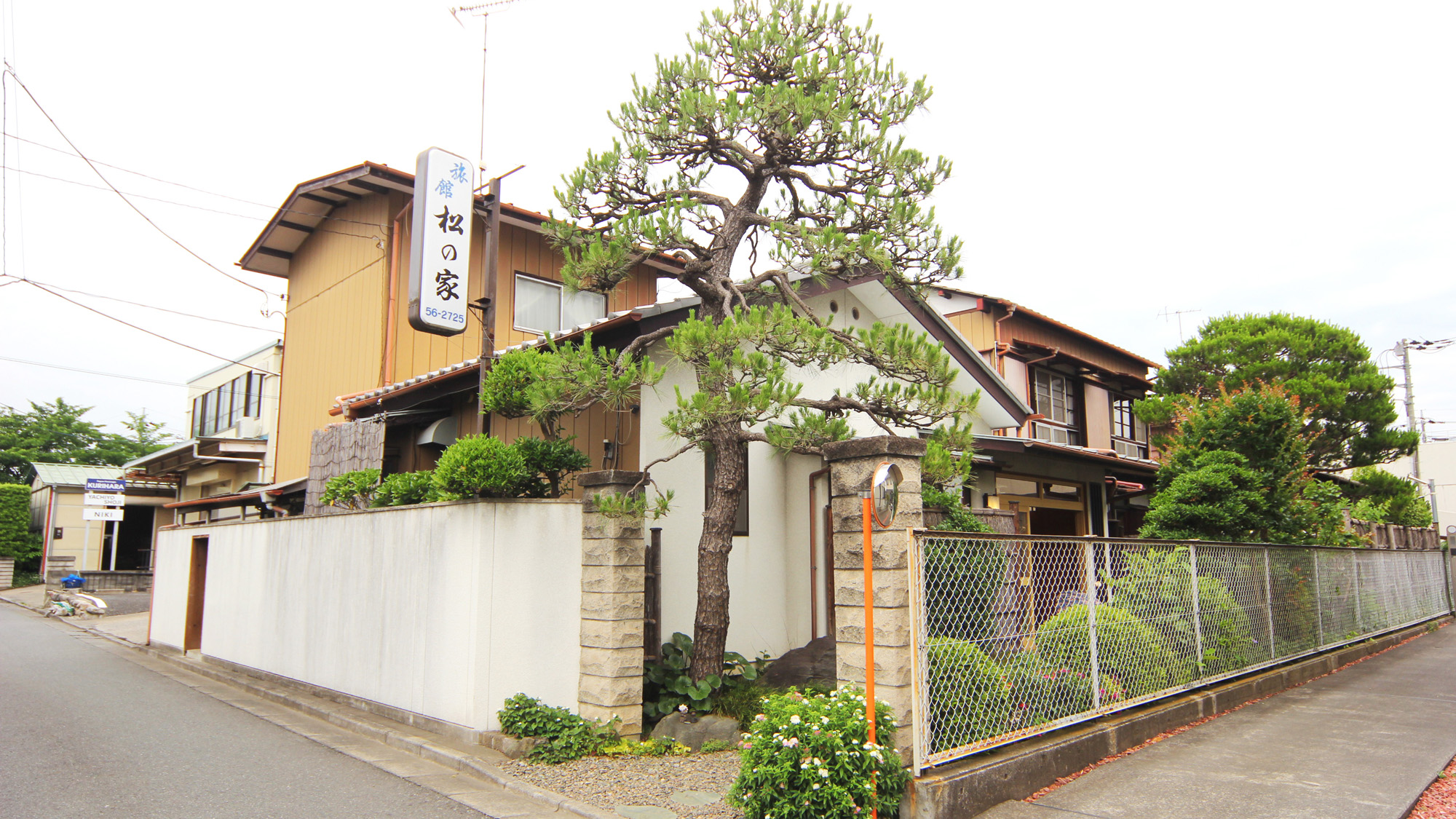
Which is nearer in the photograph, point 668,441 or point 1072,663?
point 1072,663

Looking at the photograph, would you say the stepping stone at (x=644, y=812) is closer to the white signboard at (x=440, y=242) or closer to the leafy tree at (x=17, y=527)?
the white signboard at (x=440, y=242)

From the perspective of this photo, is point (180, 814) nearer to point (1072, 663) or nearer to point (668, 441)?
point (668, 441)

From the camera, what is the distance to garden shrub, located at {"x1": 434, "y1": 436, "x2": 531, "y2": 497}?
7.15 m

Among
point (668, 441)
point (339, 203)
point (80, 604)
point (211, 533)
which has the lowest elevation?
point (80, 604)

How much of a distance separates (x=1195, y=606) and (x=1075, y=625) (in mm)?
2200

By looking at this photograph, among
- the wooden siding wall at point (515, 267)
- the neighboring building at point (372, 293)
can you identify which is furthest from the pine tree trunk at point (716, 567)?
the wooden siding wall at point (515, 267)

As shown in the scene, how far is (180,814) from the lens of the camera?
552 centimetres

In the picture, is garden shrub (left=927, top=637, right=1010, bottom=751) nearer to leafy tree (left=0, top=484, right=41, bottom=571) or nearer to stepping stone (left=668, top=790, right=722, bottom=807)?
stepping stone (left=668, top=790, right=722, bottom=807)

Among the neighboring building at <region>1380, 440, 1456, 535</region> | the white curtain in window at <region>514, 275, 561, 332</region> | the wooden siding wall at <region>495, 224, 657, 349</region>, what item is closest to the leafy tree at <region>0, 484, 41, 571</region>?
the wooden siding wall at <region>495, 224, 657, 349</region>

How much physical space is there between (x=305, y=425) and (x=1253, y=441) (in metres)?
15.5

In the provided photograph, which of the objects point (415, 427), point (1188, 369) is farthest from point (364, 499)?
point (1188, 369)

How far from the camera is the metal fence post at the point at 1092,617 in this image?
6160 millimetres

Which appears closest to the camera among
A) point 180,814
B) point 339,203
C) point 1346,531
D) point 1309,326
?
point 180,814

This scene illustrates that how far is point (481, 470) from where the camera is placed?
712 cm
